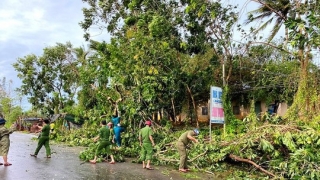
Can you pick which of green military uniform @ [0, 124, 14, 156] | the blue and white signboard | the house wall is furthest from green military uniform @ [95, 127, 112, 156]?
the house wall

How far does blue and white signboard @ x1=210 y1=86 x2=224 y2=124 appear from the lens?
13.0m

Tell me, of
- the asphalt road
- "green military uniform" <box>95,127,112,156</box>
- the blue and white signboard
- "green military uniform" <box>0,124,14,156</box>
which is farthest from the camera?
the blue and white signboard

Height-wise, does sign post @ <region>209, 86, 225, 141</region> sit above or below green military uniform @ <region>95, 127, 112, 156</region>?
above

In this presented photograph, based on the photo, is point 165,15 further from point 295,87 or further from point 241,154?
point 241,154

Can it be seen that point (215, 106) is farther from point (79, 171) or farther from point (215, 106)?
point (79, 171)

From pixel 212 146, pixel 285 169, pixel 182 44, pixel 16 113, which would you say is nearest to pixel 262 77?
pixel 182 44

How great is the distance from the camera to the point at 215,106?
1317 cm

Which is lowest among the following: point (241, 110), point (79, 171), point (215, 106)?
point (79, 171)

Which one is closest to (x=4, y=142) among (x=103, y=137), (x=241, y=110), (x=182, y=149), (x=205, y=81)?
(x=103, y=137)

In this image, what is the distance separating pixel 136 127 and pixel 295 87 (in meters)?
8.05

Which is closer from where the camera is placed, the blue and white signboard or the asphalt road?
the asphalt road

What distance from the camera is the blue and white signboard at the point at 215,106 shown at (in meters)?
13.0

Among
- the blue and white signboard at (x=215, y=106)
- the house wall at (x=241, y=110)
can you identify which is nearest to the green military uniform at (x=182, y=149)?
the blue and white signboard at (x=215, y=106)

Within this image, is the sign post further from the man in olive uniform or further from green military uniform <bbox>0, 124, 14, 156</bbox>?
Result: green military uniform <bbox>0, 124, 14, 156</bbox>
